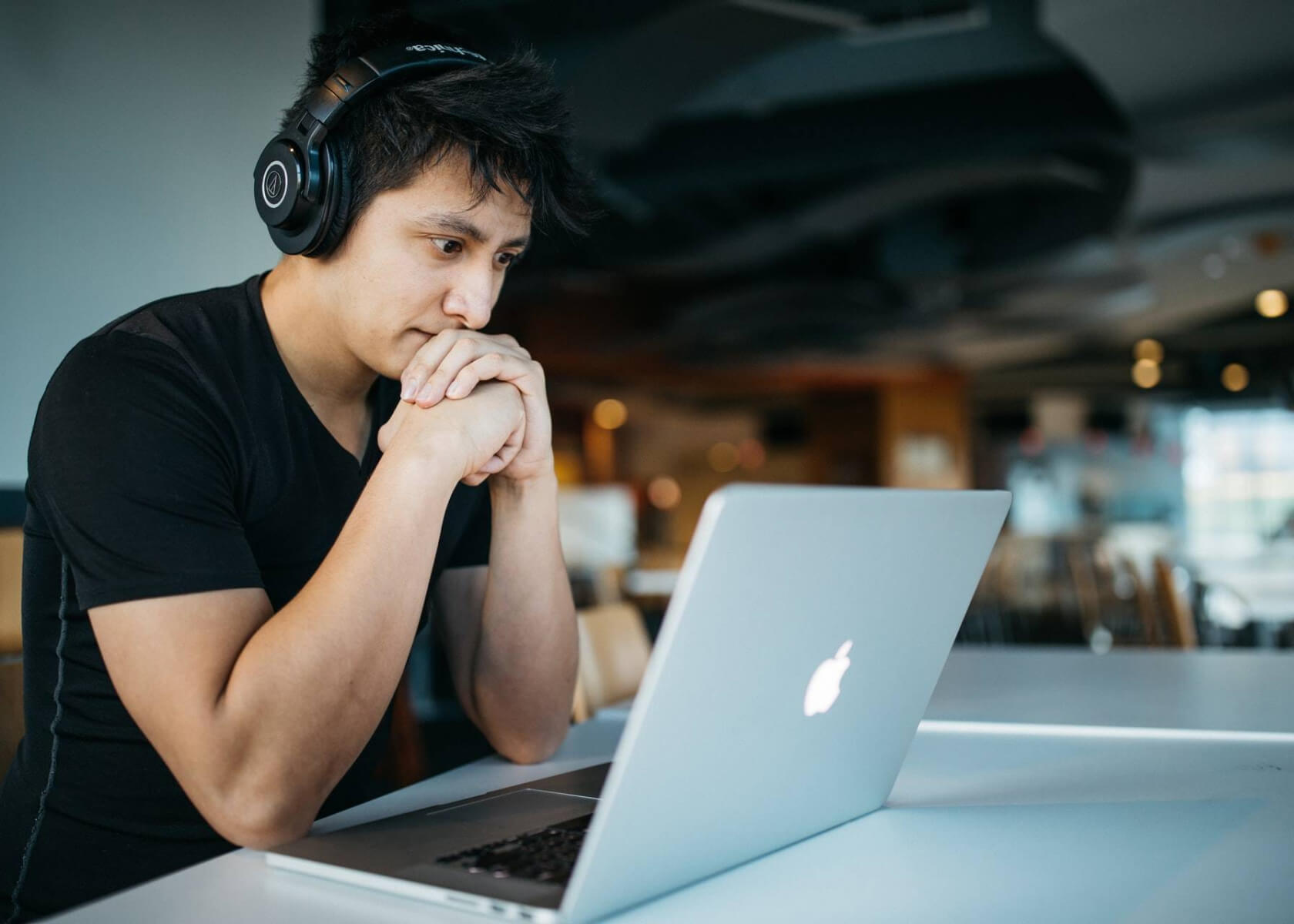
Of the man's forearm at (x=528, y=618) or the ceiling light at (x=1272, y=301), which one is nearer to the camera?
the man's forearm at (x=528, y=618)

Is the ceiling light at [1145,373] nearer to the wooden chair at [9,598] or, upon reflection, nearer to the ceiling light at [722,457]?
the ceiling light at [722,457]

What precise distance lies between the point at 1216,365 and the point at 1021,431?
10.7 ft

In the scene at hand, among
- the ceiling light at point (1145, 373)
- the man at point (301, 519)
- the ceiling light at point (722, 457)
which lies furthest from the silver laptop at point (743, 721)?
the ceiling light at point (722, 457)

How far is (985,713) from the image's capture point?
4.76 ft

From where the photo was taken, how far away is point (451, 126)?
112 cm

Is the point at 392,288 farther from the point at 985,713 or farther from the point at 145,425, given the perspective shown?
the point at 985,713

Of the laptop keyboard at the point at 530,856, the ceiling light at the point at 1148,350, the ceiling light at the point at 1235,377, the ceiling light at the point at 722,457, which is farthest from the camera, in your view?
the ceiling light at the point at 722,457

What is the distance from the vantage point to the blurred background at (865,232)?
298 centimetres

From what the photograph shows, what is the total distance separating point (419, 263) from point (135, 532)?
398mm

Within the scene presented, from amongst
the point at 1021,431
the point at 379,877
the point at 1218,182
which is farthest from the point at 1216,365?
the point at 379,877

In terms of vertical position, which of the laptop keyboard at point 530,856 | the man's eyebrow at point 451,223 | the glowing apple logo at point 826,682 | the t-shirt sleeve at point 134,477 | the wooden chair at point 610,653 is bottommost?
the wooden chair at point 610,653

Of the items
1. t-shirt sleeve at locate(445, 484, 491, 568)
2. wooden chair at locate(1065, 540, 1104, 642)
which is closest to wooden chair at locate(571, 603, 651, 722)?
t-shirt sleeve at locate(445, 484, 491, 568)

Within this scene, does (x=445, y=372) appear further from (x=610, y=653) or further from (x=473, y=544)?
(x=610, y=653)

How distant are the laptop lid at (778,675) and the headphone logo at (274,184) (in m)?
0.71
